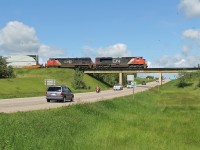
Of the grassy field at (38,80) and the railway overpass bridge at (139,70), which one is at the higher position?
the railway overpass bridge at (139,70)

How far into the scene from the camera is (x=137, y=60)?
462 feet

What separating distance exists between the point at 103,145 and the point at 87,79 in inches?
5003

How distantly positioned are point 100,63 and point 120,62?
687 cm

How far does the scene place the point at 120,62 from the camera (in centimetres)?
14288

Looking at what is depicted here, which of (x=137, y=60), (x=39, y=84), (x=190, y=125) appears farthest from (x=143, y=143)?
(x=137, y=60)

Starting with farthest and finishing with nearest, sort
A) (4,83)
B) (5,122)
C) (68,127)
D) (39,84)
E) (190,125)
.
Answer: (39,84), (4,83), (190,125), (68,127), (5,122)

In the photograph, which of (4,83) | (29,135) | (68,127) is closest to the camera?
(29,135)

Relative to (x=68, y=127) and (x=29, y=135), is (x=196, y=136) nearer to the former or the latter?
(x=68, y=127)

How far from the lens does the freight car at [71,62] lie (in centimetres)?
14588

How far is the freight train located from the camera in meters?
141

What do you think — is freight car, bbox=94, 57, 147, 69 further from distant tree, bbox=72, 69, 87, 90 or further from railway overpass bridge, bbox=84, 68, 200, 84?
distant tree, bbox=72, 69, 87, 90

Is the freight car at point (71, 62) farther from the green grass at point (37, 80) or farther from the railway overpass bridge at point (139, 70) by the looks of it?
the green grass at point (37, 80)

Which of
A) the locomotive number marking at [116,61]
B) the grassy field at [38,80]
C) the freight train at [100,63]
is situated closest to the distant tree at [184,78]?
the freight train at [100,63]

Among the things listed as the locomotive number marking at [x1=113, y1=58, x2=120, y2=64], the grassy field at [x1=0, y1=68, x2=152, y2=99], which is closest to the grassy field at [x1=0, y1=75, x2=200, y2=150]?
the grassy field at [x1=0, y1=68, x2=152, y2=99]
